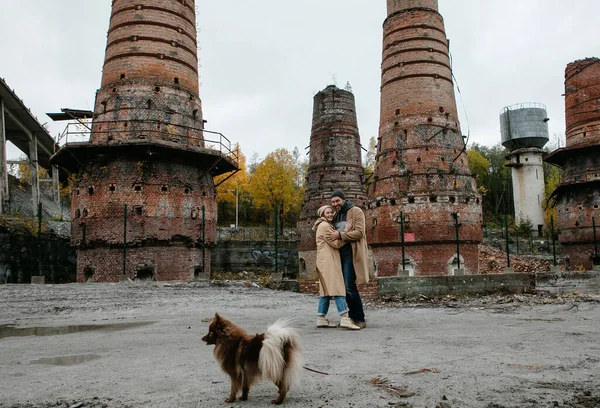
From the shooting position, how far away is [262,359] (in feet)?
10.0

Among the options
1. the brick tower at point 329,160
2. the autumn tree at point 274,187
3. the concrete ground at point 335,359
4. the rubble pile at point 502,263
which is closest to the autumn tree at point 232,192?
the autumn tree at point 274,187

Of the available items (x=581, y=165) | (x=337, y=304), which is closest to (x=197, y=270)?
(x=337, y=304)

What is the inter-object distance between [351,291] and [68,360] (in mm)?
3399

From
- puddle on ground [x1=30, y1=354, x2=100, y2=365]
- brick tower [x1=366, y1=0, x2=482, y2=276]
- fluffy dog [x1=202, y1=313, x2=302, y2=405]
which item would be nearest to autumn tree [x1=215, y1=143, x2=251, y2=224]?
brick tower [x1=366, y1=0, x2=482, y2=276]

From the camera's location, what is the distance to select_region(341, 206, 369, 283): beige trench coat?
6.29 metres

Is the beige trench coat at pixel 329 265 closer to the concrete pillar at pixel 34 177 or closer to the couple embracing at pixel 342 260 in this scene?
the couple embracing at pixel 342 260

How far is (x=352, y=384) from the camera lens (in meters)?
3.41

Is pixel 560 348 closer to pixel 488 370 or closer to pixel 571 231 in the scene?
pixel 488 370

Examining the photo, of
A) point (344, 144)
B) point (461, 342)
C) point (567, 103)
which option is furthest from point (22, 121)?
point (461, 342)

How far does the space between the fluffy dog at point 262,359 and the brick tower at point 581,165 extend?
82.2 feet

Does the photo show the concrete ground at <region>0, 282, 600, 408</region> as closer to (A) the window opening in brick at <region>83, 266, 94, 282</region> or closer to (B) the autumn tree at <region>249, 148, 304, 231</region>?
(A) the window opening in brick at <region>83, 266, 94, 282</region>

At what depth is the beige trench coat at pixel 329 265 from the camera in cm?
634

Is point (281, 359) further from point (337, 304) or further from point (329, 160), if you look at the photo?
point (329, 160)

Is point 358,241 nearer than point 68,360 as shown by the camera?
No
